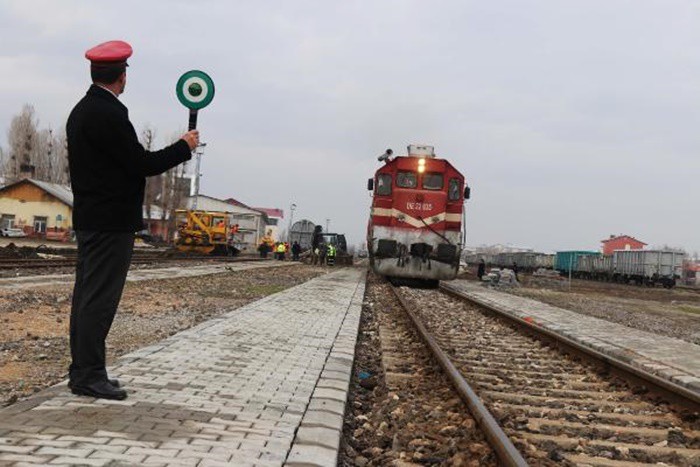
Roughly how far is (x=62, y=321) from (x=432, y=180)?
1252 centimetres

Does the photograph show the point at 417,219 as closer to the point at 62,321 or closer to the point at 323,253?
the point at 62,321

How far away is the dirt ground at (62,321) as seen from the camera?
209 inches

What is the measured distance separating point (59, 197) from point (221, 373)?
172 feet

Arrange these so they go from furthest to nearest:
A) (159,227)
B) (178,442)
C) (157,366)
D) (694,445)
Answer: (159,227) → (157,366) → (694,445) → (178,442)

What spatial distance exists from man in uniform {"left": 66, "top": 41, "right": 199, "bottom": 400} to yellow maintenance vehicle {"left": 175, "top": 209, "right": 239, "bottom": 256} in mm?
36483

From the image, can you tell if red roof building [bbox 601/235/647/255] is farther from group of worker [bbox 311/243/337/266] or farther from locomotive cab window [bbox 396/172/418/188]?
locomotive cab window [bbox 396/172/418/188]

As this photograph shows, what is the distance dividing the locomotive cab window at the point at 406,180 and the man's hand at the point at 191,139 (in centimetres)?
1450

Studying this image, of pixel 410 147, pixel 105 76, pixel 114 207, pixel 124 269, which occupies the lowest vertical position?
pixel 124 269

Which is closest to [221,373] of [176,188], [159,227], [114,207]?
[114,207]

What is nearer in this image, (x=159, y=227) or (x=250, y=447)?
(x=250, y=447)

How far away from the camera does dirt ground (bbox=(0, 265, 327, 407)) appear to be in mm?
5308

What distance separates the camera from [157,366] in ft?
16.6

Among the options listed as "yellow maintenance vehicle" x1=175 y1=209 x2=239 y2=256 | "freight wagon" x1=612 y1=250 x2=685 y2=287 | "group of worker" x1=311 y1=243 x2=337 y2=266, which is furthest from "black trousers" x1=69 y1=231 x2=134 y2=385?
"freight wagon" x1=612 y1=250 x2=685 y2=287

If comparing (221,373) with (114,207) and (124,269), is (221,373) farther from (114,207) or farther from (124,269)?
(114,207)
